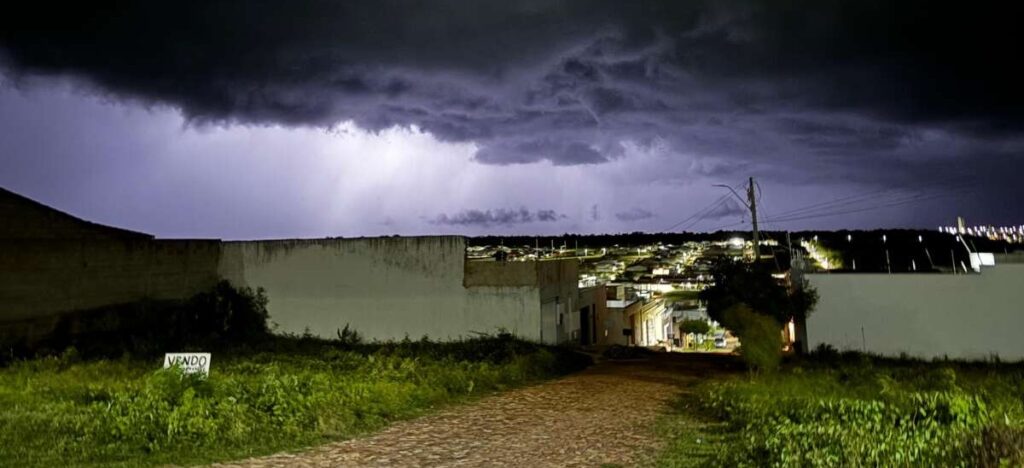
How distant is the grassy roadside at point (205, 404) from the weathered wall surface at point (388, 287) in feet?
18.8

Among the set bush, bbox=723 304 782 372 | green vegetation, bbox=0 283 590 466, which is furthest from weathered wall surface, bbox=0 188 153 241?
bush, bbox=723 304 782 372

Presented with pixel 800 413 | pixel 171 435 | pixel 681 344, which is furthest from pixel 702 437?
pixel 681 344

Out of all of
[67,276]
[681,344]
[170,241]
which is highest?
[170,241]

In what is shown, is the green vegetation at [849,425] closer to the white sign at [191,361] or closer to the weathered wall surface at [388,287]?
the white sign at [191,361]

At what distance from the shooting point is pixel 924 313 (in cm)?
1911

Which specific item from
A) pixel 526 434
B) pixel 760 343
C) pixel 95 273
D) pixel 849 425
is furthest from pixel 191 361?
pixel 95 273

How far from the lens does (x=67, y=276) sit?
67.2 ft

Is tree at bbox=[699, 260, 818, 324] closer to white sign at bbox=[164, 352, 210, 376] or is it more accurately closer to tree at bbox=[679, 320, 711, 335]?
white sign at bbox=[164, 352, 210, 376]

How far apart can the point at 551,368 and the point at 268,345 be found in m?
9.51

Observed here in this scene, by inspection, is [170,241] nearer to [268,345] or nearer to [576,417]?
[268,345]

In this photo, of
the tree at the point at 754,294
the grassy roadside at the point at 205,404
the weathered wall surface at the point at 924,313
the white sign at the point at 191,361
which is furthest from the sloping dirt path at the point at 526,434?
the weathered wall surface at the point at 924,313

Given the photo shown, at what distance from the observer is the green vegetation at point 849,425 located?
609 centimetres

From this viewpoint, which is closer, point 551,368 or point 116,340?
point 551,368

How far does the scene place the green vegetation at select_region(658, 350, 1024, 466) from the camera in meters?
6.09
